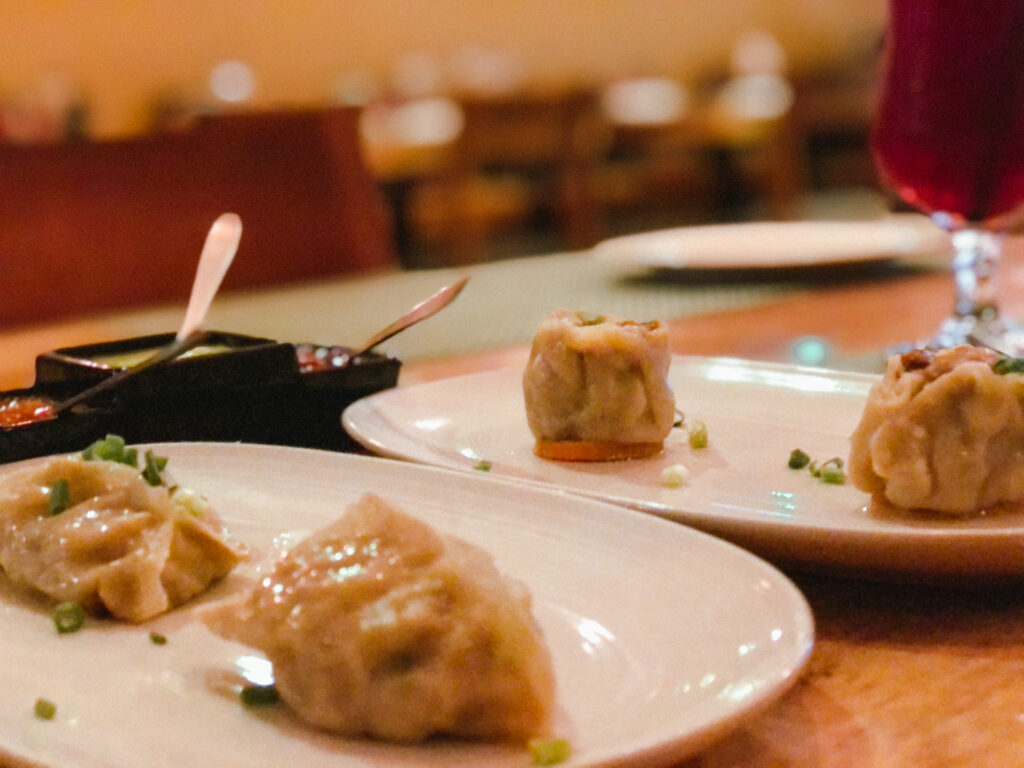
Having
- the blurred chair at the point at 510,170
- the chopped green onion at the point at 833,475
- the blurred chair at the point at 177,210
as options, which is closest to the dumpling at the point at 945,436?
the chopped green onion at the point at 833,475

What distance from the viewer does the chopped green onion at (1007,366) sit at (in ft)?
4.44

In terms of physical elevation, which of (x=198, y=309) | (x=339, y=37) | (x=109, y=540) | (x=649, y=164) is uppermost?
(x=339, y=37)

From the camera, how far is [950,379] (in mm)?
1335

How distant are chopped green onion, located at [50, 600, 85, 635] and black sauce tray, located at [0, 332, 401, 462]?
1.66 ft

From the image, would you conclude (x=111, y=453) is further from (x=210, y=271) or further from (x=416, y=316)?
(x=416, y=316)

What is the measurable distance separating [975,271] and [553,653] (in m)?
1.85

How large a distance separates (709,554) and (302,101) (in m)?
11.4

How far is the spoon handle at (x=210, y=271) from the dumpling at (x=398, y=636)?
31.7 inches

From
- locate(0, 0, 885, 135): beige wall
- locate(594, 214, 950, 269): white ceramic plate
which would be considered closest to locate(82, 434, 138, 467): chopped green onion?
locate(594, 214, 950, 269): white ceramic plate

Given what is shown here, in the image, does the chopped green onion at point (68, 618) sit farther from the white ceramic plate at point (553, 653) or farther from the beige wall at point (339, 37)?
the beige wall at point (339, 37)

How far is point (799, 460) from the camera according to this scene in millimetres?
1548

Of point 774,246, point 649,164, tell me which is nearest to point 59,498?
point 774,246

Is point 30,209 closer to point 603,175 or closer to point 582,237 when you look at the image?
point 582,237

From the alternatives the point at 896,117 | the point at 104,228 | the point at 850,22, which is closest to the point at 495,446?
the point at 896,117
